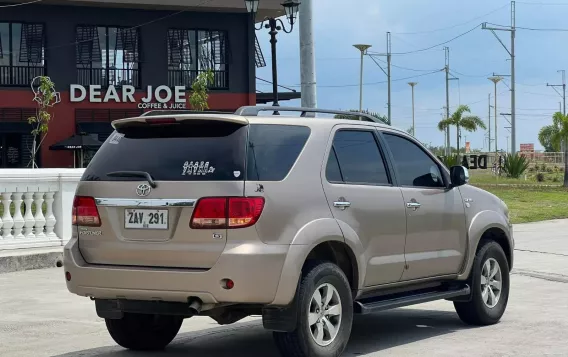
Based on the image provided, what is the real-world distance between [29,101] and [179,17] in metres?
7.78

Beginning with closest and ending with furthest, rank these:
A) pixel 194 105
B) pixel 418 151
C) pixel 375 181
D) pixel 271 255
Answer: pixel 271 255, pixel 375 181, pixel 418 151, pixel 194 105

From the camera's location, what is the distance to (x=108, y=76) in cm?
4359

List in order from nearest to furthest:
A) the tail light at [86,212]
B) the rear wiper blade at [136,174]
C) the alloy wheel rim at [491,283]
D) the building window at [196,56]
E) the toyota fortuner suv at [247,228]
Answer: the toyota fortuner suv at [247,228] → the rear wiper blade at [136,174] → the tail light at [86,212] → the alloy wheel rim at [491,283] → the building window at [196,56]

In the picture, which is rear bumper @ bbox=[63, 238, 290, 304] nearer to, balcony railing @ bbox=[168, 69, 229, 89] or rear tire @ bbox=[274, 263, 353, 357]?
rear tire @ bbox=[274, 263, 353, 357]

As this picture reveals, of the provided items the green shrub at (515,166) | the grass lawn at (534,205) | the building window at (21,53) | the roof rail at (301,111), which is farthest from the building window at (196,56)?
the roof rail at (301,111)

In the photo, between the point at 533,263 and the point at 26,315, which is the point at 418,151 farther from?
the point at 533,263

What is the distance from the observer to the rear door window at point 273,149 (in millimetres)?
7031

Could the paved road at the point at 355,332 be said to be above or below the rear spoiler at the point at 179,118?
below

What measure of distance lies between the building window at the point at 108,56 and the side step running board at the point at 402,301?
35.9 meters

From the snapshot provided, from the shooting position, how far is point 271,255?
6.82 metres

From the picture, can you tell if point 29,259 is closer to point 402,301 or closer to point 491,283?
point 491,283

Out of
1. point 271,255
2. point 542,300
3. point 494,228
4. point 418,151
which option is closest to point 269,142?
point 271,255

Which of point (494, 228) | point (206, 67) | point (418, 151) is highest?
point (206, 67)

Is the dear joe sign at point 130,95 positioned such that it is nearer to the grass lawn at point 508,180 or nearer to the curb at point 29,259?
the grass lawn at point 508,180
